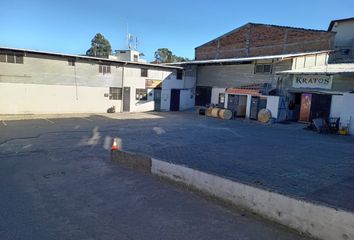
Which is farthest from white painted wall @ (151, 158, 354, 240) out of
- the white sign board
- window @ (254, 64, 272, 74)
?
window @ (254, 64, 272, 74)

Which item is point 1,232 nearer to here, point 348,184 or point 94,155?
point 94,155

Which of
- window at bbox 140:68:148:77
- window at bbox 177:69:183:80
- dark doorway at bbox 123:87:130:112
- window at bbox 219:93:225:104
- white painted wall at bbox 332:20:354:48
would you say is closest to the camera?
dark doorway at bbox 123:87:130:112

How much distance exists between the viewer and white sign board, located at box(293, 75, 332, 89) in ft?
63.8

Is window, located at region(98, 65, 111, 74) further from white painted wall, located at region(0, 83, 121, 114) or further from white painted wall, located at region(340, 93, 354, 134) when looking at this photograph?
white painted wall, located at region(340, 93, 354, 134)

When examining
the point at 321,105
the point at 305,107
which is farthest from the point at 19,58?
the point at 321,105

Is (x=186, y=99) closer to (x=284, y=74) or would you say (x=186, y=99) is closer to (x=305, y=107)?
(x=284, y=74)

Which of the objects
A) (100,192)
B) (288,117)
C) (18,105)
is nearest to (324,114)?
(288,117)

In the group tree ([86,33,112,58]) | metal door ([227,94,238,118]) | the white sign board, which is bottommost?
metal door ([227,94,238,118])

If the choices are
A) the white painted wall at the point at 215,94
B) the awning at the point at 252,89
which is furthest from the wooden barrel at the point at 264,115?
the white painted wall at the point at 215,94

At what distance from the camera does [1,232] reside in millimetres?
4453

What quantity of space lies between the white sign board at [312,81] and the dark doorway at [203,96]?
10.5 meters

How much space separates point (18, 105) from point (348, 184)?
69.2 feet

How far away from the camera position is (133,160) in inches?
333

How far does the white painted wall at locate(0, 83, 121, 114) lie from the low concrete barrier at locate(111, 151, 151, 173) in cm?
1493
